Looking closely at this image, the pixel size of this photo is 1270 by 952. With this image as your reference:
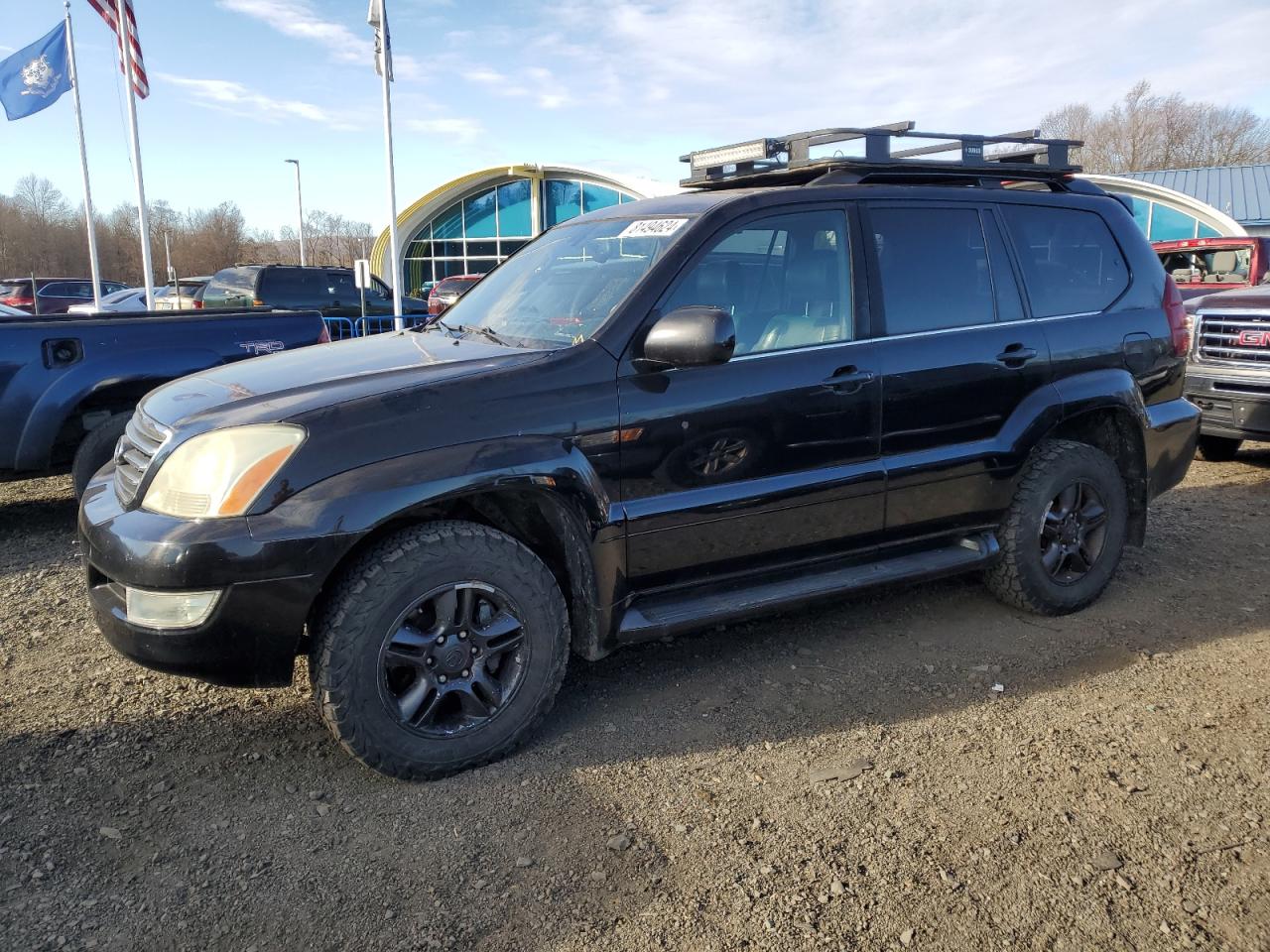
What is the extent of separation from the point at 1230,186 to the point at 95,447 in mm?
41737

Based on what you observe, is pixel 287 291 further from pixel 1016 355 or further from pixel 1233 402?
pixel 1016 355

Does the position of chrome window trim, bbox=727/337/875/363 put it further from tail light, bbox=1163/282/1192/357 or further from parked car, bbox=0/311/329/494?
parked car, bbox=0/311/329/494

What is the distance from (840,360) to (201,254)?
72.2 metres

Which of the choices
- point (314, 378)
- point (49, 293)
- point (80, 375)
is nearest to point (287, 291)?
point (80, 375)

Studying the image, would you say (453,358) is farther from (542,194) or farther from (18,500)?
(542,194)

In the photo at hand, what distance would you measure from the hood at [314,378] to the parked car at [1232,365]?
6.05 m

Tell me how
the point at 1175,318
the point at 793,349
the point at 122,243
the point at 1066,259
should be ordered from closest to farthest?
the point at 793,349, the point at 1066,259, the point at 1175,318, the point at 122,243

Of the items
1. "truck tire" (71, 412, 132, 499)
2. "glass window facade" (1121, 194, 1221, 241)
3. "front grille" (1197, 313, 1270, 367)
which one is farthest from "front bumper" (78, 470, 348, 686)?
"glass window facade" (1121, 194, 1221, 241)

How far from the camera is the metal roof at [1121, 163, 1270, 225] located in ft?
112

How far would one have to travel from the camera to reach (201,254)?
218ft

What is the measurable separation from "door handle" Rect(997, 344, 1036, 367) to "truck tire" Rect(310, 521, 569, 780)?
7.25ft

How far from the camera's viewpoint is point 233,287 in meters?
17.0

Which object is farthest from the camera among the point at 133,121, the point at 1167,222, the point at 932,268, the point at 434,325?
the point at 1167,222

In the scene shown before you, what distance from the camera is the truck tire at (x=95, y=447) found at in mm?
5289
